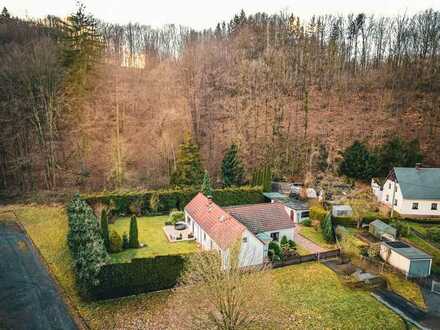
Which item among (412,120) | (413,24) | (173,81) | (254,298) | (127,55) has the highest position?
(413,24)

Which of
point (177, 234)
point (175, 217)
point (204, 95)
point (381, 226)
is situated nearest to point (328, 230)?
point (381, 226)

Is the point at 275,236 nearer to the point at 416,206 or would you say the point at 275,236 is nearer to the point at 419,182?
the point at 416,206

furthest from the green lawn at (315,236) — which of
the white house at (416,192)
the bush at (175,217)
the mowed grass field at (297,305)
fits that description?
the bush at (175,217)

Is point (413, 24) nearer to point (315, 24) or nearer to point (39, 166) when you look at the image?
point (315, 24)

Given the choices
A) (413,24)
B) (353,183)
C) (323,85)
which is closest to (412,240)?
(353,183)

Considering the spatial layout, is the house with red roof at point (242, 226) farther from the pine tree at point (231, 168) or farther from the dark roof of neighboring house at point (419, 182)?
the dark roof of neighboring house at point (419, 182)

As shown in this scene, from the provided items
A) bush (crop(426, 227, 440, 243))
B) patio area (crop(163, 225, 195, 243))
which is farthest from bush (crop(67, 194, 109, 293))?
bush (crop(426, 227, 440, 243))
